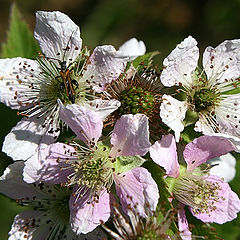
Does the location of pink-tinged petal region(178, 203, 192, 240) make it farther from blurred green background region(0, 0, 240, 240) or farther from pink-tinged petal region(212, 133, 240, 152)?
blurred green background region(0, 0, 240, 240)

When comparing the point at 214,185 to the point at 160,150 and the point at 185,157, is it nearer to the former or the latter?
the point at 185,157

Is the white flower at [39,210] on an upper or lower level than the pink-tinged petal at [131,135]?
lower

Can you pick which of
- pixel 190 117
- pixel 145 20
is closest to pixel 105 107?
pixel 190 117

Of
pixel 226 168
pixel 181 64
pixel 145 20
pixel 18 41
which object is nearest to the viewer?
pixel 181 64

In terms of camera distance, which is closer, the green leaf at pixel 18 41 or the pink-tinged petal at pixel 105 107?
the pink-tinged petal at pixel 105 107

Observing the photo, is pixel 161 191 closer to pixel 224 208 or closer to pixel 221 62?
pixel 224 208

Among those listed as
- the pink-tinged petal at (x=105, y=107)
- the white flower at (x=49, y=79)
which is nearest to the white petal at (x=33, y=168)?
the white flower at (x=49, y=79)

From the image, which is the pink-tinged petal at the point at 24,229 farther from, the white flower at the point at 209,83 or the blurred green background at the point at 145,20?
the blurred green background at the point at 145,20
